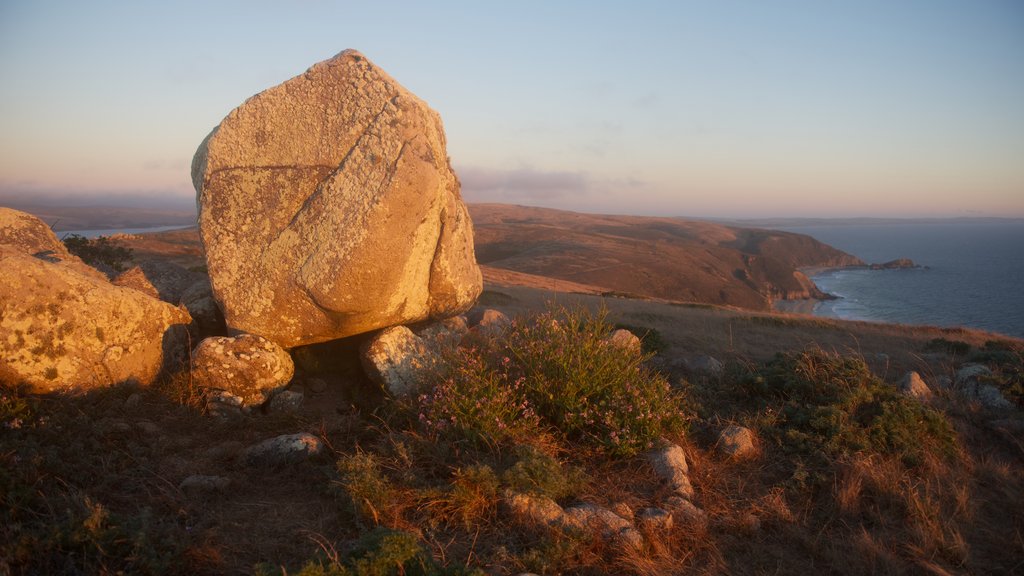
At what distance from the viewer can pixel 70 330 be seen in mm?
7004

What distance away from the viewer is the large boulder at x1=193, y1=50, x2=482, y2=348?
779 cm

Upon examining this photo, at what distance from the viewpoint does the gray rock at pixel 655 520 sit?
5047 mm

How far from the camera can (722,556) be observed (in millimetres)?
4914

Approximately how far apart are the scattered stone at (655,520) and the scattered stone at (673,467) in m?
0.51

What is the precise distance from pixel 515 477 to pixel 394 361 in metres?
3.26

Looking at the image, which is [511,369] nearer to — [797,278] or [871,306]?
[871,306]

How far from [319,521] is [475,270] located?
18.9ft

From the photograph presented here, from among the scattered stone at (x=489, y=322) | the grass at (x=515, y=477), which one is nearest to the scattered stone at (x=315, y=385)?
the grass at (x=515, y=477)

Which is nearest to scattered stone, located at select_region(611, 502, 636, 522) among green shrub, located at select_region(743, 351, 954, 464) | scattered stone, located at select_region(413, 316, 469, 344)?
green shrub, located at select_region(743, 351, 954, 464)

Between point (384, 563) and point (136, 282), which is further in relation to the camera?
point (136, 282)

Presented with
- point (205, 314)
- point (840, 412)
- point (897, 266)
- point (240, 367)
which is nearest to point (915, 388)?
point (840, 412)

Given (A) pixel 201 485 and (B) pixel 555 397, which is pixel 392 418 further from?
(A) pixel 201 485

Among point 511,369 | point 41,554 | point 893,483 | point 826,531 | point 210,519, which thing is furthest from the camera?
point 511,369

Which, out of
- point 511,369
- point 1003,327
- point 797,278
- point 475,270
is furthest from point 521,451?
point 797,278
